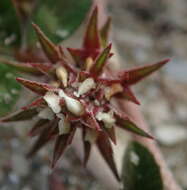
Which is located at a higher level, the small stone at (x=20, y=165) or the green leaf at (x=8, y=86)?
the green leaf at (x=8, y=86)

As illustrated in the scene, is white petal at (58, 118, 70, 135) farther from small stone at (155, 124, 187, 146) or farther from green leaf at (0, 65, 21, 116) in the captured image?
small stone at (155, 124, 187, 146)

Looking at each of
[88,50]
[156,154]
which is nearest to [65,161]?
[156,154]

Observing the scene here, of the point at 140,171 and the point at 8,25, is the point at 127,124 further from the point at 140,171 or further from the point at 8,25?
the point at 8,25

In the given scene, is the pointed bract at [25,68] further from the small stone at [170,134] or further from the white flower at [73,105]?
the small stone at [170,134]

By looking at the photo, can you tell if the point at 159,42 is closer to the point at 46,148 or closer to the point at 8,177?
the point at 46,148

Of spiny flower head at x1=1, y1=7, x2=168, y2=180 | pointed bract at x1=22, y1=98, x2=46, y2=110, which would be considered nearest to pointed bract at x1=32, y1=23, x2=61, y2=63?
spiny flower head at x1=1, y1=7, x2=168, y2=180

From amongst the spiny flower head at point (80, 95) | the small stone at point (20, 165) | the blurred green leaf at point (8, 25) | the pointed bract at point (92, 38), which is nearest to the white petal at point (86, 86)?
the spiny flower head at point (80, 95)

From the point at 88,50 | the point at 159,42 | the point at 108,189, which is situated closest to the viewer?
the point at 88,50

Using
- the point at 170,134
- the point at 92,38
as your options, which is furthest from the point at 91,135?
the point at 170,134
